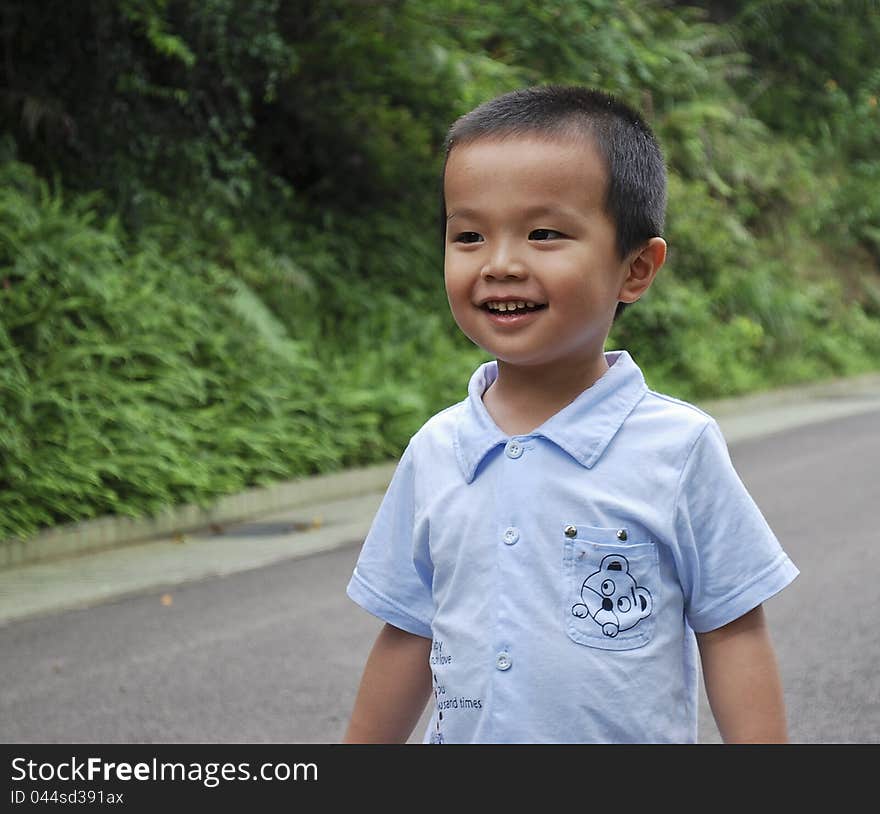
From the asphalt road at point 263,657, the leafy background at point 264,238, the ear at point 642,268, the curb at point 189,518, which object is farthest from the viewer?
the leafy background at point 264,238

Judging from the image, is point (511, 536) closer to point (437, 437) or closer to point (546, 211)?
point (437, 437)

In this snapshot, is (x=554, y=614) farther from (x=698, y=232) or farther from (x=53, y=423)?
(x=698, y=232)

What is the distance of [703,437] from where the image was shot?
212 cm

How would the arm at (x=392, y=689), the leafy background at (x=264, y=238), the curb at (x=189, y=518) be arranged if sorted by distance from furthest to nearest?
the leafy background at (x=264, y=238) → the curb at (x=189, y=518) → the arm at (x=392, y=689)

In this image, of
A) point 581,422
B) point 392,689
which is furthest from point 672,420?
point 392,689

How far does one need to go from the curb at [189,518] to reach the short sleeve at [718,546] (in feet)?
23.7

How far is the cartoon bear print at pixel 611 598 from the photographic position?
2.07m

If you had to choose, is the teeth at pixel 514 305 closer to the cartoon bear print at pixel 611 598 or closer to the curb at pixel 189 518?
the cartoon bear print at pixel 611 598

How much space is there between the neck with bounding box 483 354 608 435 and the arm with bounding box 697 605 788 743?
398 millimetres

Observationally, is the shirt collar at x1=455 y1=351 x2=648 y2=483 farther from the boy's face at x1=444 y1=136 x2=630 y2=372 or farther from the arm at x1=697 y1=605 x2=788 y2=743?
the arm at x1=697 y1=605 x2=788 y2=743

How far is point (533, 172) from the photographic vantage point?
2.07 m

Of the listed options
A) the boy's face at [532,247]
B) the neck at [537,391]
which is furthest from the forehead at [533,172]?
the neck at [537,391]

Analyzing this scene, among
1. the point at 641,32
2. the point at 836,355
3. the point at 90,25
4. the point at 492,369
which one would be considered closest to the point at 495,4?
the point at 641,32

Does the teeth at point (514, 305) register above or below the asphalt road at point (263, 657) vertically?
above
